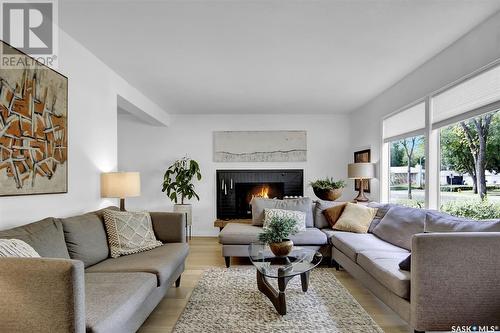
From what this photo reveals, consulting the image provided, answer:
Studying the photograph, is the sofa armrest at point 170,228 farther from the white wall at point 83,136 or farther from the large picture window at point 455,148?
the large picture window at point 455,148

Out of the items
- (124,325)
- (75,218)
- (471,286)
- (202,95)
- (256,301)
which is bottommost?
(256,301)

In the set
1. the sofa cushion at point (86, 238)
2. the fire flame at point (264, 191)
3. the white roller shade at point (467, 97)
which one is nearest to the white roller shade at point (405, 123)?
the white roller shade at point (467, 97)

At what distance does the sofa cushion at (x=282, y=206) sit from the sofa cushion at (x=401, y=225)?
99 centimetres

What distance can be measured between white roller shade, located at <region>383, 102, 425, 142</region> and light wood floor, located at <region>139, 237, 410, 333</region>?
206cm

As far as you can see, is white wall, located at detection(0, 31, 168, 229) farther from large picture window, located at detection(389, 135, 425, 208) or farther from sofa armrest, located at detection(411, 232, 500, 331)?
large picture window, located at detection(389, 135, 425, 208)

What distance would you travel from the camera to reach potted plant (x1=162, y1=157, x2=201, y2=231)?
5.35m

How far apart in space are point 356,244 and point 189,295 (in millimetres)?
1850

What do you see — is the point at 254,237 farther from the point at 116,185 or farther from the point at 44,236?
the point at 44,236

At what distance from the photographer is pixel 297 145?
5.96 meters

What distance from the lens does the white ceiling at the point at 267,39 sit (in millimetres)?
2238

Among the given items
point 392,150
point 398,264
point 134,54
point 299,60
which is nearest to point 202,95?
point 134,54

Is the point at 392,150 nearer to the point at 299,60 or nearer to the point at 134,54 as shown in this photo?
the point at 299,60

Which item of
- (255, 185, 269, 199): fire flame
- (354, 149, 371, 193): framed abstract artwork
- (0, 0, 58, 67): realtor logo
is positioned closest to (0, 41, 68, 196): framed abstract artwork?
(0, 0, 58, 67): realtor logo

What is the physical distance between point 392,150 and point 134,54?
151 inches
